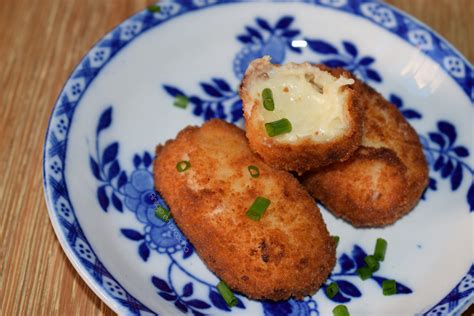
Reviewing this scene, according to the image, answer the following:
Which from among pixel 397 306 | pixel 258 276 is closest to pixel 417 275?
pixel 397 306

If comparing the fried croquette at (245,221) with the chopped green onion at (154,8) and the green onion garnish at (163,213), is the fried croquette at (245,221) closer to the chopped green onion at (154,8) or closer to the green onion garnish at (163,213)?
the green onion garnish at (163,213)

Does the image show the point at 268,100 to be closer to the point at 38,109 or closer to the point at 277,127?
the point at 277,127

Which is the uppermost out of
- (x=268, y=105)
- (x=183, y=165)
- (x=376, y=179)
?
(x=268, y=105)

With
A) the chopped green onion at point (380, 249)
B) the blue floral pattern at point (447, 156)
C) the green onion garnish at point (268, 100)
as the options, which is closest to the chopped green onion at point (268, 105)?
the green onion garnish at point (268, 100)

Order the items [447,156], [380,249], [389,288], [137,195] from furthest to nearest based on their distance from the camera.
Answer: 1. [447,156]
2. [137,195]
3. [380,249]
4. [389,288]

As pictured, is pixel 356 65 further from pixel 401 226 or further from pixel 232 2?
pixel 401 226

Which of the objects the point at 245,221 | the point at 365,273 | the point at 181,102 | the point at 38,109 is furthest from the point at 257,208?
the point at 38,109

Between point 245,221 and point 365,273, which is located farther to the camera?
point 365,273
